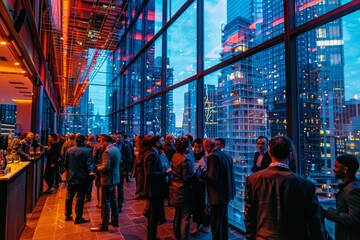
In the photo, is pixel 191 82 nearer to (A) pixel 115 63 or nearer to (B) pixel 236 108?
(B) pixel 236 108

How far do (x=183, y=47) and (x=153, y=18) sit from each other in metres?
3.54

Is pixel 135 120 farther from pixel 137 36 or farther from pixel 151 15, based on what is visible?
pixel 151 15

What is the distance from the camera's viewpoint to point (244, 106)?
418cm

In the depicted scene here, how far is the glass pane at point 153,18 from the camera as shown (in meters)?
8.77

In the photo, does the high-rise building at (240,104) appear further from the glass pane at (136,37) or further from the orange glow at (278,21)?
the glass pane at (136,37)

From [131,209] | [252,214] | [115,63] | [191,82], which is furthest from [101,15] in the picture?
[115,63]

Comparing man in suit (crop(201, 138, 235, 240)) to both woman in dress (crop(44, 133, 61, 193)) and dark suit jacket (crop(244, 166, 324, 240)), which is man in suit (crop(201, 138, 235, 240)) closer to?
dark suit jacket (crop(244, 166, 324, 240))

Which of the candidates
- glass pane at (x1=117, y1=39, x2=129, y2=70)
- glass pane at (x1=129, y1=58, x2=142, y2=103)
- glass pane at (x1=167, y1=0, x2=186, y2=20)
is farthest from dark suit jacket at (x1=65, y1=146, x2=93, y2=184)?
glass pane at (x1=117, y1=39, x2=129, y2=70)

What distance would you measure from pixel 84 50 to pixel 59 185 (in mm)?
4885

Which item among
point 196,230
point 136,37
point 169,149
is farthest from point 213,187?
Result: point 136,37

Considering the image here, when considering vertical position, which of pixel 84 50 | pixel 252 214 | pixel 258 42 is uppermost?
pixel 84 50

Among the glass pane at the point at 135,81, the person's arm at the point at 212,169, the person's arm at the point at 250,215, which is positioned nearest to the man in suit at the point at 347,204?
the person's arm at the point at 250,215

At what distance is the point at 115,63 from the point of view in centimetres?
1670

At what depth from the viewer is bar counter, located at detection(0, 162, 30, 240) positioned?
276cm
